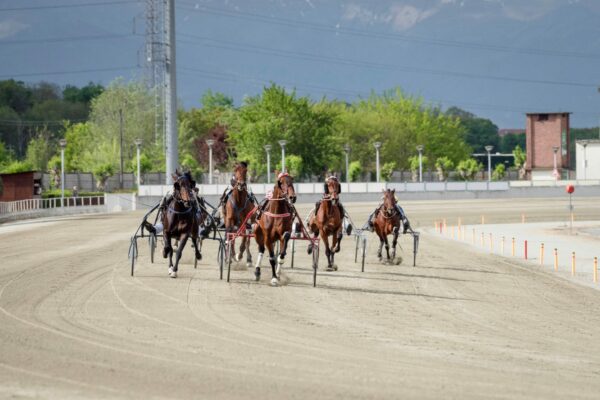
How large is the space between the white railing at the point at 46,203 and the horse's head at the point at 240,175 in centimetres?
3882

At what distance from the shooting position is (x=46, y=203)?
70000 mm

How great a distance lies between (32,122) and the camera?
7416 inches

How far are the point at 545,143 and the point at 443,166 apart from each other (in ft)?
52.9

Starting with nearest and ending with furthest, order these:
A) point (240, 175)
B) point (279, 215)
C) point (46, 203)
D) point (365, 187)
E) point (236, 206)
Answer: point (279, 215) < point (240, 175) < point (236, 206) < point (46, 203) < point (365, 187)

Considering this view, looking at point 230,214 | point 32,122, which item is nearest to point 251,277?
point 230,214

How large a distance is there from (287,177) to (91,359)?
940 centimetres

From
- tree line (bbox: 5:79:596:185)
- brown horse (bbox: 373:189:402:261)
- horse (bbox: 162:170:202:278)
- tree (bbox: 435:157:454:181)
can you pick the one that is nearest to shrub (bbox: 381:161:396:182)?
tree line (bbox: 5:79:596:185)

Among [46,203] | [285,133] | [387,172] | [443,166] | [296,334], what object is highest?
[285,133]

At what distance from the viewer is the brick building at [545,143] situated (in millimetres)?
134250

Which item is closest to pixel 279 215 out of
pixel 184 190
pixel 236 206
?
pixel 184 190

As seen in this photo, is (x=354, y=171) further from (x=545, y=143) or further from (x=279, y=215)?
(x=279, y=215)

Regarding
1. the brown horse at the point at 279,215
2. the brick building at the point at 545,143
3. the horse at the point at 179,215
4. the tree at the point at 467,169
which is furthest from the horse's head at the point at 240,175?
the tree at the point at 467,169

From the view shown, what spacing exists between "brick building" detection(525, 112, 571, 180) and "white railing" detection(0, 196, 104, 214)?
227 ft

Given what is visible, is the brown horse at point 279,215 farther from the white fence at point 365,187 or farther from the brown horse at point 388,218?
the white fence at point 365,187
